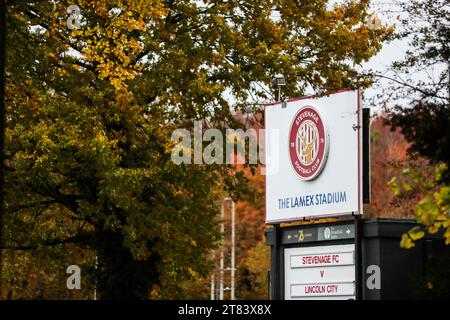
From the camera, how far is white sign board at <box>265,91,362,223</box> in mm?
20547

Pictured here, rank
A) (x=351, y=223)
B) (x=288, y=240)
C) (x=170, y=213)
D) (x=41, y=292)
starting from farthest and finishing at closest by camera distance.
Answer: (x=41, y=292), (x=170, y=213), (x=288, y=240), (x=351, y=223)

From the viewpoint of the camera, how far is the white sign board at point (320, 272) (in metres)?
20.1

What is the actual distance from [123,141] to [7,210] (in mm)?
3882

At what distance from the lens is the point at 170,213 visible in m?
32.5

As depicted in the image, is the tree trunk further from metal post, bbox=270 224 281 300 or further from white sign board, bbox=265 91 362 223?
metal post, bbox=270 224 281 300

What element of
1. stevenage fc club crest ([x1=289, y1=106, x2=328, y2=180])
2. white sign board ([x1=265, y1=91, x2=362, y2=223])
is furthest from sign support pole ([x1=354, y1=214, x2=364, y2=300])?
stevenage fc club crest ([x1=289, y1=106, x2=328, y2=180])

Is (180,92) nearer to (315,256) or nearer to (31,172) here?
(31,172)

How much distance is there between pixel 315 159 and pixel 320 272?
75.8 inches

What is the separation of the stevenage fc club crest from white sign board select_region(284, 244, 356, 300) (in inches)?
54.5

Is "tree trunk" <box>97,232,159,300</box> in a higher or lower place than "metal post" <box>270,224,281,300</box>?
higher

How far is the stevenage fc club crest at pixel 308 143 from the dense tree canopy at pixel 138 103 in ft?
26.2
